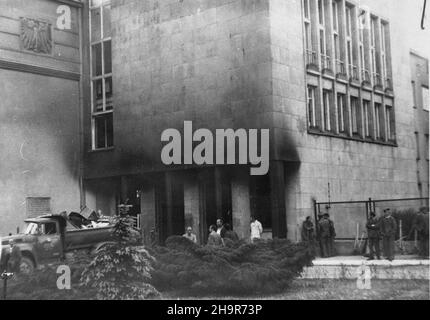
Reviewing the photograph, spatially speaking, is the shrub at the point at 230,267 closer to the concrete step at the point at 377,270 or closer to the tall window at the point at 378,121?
the concrete step at the point at 377,270

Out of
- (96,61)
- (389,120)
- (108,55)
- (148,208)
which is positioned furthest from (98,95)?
(389,120)

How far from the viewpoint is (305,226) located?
2014 centimetres

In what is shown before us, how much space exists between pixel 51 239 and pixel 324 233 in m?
9.22

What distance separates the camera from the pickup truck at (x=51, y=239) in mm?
16594

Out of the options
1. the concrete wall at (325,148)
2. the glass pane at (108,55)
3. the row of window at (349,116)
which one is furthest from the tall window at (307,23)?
the glass pane at (108,55)

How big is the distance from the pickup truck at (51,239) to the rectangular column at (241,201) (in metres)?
4.76

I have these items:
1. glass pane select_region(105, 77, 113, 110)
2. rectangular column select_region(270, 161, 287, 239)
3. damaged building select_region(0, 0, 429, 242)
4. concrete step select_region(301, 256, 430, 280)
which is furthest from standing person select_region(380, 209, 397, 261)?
glass pane select_region(105, 77, 113, 110)

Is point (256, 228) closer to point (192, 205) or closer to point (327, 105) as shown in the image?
point (192, 205)

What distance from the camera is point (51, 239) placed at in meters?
17.2

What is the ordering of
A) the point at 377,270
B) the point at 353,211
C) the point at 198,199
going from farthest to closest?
the point at 198,199 → the point at 353,211 → the point at 377,270

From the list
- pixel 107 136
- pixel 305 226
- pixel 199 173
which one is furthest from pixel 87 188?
pixel 305 226

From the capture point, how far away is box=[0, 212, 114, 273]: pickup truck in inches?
653
